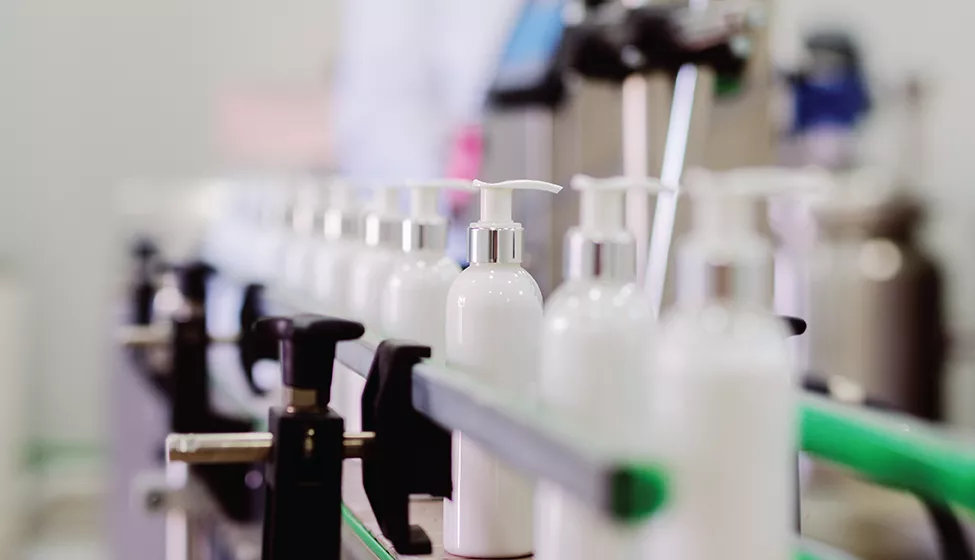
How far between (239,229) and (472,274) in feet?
2.89

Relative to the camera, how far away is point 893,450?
349 mm

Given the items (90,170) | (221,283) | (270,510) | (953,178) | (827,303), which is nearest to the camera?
(270,510)

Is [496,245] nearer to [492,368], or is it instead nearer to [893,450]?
[492,368]

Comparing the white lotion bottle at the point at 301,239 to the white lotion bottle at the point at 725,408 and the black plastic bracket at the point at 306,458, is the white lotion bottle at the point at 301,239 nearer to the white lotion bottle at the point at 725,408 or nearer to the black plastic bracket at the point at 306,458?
the black plastic bracket at the point at 306,458

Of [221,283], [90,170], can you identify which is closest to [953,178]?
[221,283]

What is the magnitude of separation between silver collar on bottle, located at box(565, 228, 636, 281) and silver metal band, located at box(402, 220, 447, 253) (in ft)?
0.61

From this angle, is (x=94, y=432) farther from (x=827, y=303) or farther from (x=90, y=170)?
(x=827, y=303)

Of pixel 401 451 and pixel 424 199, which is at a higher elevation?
pixel 424 199

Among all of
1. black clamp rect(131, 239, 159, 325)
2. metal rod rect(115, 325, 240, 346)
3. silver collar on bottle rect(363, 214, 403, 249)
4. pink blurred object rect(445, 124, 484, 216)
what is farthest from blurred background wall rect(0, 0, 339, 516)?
silver collar on bottle rect(363, 214, 403, 249)

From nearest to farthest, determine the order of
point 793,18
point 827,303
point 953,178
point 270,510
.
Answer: point 270,510 → point 827,303 → point 953,178 → point 793,18

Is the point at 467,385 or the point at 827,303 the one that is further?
the point at 827,303

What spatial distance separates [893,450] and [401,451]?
0.77ft

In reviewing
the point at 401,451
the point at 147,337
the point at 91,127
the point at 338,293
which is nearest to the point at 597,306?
the point at 401,451

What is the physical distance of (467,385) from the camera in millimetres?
429
